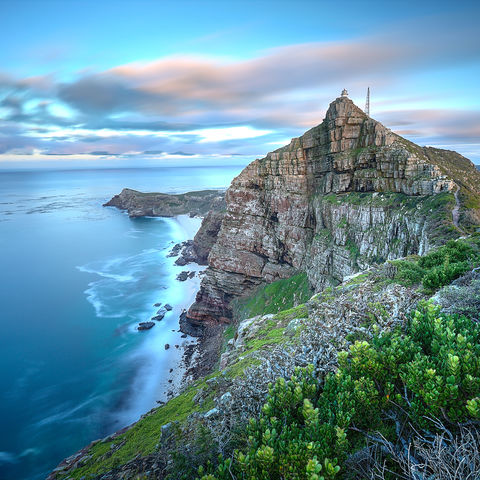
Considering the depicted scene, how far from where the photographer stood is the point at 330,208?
43.1 meters

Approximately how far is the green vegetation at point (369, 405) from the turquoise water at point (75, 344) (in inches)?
1431

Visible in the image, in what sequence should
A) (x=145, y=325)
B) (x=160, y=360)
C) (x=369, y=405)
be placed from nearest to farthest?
(x=369, y=405) → (x=160, y=360) → (x=145, y=325)

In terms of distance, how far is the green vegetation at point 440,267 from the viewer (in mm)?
11078

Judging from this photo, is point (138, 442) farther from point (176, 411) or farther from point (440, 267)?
point (440, 267)

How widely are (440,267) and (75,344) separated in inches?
2110

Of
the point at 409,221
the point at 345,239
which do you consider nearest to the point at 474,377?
the point at 409,221

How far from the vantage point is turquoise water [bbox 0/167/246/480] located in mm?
34281

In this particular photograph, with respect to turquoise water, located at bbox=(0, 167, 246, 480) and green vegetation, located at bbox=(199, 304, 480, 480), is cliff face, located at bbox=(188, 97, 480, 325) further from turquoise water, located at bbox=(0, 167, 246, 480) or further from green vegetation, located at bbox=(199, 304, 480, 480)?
green vegetation, located at bbox=(199, 304, 480, 480)

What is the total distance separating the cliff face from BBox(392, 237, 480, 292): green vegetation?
1328 cm

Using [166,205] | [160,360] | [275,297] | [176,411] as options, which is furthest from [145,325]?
[166,205]

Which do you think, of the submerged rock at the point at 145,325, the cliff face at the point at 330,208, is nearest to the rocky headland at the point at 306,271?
the cliff face at the point at 330,208

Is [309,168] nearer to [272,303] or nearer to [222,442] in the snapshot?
[272,303]

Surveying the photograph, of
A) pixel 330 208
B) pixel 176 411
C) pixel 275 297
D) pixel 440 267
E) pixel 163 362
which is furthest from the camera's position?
pixel 275 297

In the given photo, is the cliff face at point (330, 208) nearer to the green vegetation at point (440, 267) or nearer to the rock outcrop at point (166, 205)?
the green vegetation at point (440, 267)
